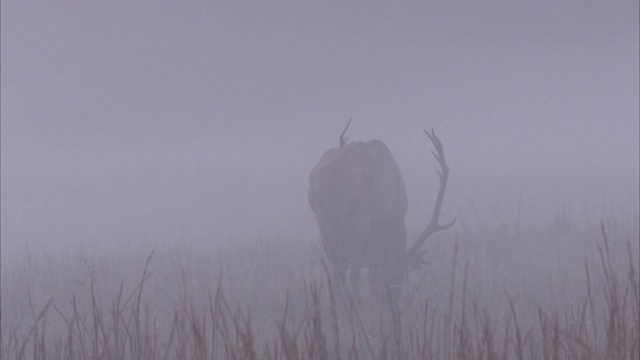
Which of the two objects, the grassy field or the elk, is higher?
the elk

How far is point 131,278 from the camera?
348 inches

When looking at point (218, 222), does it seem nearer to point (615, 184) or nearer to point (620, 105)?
point (615, 184)

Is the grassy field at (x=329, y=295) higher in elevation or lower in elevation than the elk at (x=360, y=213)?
lower

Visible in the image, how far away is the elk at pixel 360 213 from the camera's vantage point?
23.3ft

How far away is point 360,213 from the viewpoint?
7.25 m

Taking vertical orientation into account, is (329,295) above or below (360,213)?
below

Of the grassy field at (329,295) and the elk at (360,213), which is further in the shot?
the elk at (360,213)

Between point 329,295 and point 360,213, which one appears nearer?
point 329,295

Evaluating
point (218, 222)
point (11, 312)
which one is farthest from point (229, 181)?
point (11, 312)

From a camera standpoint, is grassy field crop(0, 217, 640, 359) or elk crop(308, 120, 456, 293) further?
elk crop(308, 120, 456, 293)

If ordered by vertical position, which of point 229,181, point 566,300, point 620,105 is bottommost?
point 566,300

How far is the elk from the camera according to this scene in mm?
7105

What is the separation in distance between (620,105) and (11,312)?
142754mm

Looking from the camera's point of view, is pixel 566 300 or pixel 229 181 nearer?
pixel 566 300
